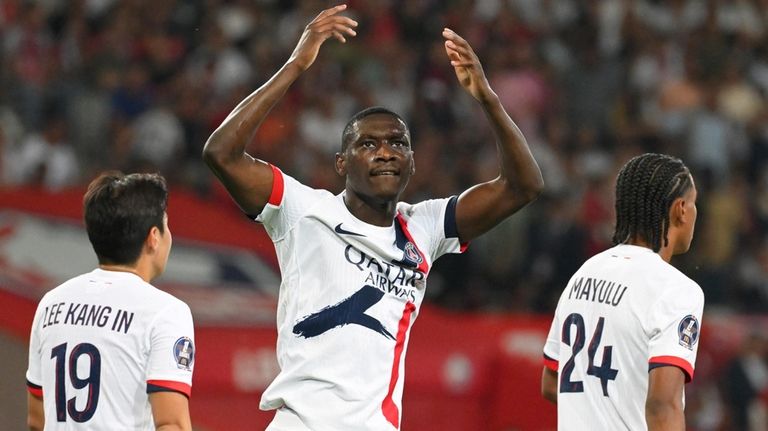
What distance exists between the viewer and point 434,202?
5.32 m

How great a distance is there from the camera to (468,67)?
16.6 ft

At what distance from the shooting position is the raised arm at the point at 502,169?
16.6ft

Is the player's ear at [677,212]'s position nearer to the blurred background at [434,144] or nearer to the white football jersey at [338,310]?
the white football jersey at [338,310]

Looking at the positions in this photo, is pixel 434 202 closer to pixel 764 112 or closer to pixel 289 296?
pixel 289 296

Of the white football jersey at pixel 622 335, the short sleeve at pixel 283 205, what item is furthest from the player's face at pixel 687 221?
the short sleeve at pixel 283 205

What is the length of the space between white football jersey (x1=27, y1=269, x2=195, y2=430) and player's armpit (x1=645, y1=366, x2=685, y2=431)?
155 centimetres

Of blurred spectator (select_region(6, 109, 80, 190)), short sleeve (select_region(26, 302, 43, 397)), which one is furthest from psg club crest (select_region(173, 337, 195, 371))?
blurred spectator (select_region(6, 109, 80, 190))

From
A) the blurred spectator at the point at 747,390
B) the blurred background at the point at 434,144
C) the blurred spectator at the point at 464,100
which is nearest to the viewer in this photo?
the blurred background at the point at 434,144

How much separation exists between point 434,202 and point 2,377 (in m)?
4.49

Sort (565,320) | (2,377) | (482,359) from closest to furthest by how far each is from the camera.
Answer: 1. (565,320)
2. (2,377)
3. (482,359)

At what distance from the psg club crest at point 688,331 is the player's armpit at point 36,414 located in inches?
89.1

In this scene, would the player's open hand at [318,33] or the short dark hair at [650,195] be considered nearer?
the short dark hair at [650,195]

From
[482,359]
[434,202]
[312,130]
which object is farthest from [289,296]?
[312,130]

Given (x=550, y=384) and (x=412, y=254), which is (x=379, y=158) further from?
(x=550, y=384)
